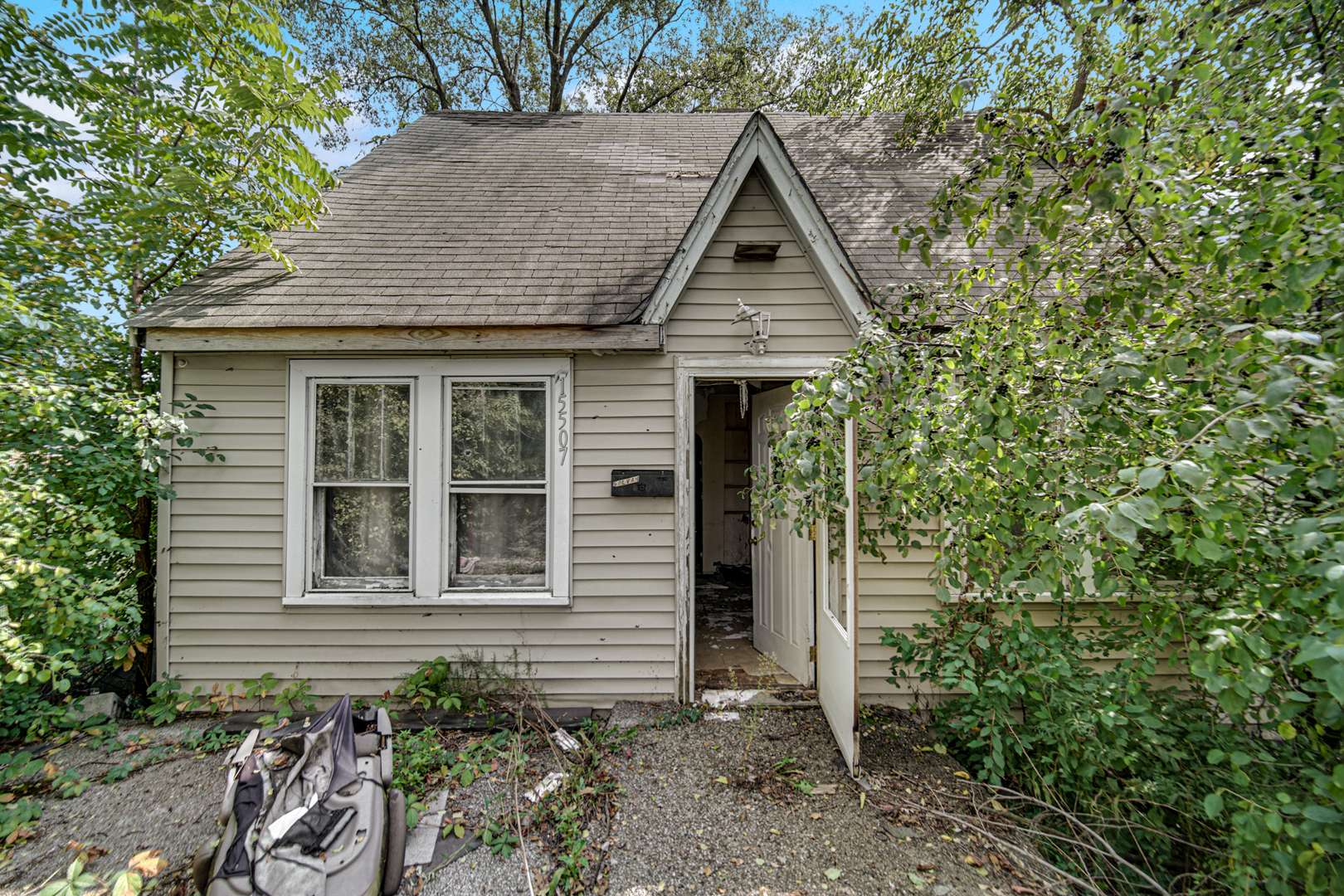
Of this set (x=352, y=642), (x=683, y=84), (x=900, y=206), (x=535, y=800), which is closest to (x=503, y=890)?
(x=535, y=800)

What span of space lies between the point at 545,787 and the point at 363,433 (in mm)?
2956

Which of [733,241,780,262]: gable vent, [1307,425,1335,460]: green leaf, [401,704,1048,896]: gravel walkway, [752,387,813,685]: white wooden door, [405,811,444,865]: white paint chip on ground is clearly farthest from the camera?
[752,387,813,685]: white wooden door

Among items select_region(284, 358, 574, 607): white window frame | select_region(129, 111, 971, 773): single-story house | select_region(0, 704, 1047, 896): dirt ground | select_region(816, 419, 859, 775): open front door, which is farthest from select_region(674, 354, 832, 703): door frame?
select_region(816, 419, 859, 775): open front door

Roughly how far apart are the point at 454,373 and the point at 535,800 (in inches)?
119

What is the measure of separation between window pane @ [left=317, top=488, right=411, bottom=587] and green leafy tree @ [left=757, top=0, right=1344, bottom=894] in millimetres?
3108

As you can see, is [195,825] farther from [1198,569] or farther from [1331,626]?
[1198,569]

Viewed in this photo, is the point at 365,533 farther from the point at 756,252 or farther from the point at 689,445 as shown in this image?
the point at 756,252

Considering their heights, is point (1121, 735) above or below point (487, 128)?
below

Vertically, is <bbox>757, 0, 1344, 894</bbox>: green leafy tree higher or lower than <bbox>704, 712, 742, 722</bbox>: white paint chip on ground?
higher

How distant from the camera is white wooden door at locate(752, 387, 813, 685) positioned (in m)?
4.43

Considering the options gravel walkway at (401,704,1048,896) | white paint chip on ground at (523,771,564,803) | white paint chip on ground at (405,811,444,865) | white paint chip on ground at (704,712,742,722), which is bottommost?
white paint chip on ground at (405,811,444,865)

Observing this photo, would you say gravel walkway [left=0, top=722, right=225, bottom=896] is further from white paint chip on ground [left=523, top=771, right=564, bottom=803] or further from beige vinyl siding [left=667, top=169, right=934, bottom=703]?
beige vinyl siding [left=667, top=169, right=934, bottom=703]

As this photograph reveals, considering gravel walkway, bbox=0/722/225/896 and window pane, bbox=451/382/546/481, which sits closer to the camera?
gravel walkway, bbox=0/722/225/896

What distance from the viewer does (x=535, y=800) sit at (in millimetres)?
3271
